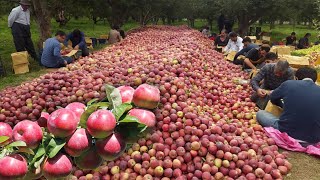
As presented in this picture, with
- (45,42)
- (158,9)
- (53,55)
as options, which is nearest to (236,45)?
(53,55)

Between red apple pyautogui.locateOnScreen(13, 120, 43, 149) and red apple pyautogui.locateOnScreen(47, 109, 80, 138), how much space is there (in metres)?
0.08

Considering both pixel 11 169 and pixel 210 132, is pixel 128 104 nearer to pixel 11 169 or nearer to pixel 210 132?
pixel 11 169

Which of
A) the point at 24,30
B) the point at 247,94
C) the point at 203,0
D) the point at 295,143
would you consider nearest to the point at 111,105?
the point at 295,143

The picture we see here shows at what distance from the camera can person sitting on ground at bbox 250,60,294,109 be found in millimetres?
5992

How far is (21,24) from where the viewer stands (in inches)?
451

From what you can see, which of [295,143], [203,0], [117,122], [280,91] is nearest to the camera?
[117,122]

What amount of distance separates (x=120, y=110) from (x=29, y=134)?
0.45 m

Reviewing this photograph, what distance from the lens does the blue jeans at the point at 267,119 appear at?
4.90 m

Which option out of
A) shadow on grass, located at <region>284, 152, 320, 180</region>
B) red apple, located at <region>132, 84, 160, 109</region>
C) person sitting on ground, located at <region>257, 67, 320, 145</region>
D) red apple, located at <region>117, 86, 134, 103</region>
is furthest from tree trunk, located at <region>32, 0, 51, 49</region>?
red apple, located at <region>132, 84, 160, 109</region>

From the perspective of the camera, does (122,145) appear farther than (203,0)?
No

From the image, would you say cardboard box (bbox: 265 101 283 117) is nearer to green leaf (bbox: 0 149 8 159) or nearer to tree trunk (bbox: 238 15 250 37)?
green leaf (bbox: 0 149 8 159)

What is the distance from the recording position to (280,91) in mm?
4969

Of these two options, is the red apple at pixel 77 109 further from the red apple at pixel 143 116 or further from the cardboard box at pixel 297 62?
the cardboard box at pixel 297 62

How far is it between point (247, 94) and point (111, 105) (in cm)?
518
